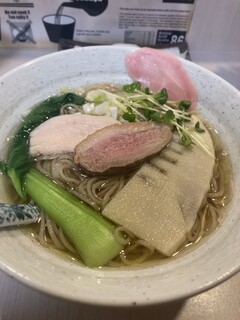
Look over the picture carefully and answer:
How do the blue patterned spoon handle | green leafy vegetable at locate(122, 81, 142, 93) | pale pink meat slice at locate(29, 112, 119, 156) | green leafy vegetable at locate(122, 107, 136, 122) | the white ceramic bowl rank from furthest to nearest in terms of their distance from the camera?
green leafy vegetable at locate(122, 81, 142, 93) < green leafy vegetable at locate(122, 107, 136, 122) < pale pink meat slice at locate(29, 112, 119, 156) < the blue patterned spoon handle < the white ceramic bowl

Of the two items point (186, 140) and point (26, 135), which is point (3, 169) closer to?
point (26, 135)

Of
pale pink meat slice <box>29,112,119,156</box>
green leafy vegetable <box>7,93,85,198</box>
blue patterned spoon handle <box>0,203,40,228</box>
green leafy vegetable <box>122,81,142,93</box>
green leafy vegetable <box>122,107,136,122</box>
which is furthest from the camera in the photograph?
green leafy vegetable <box>122,81,142,93</box>

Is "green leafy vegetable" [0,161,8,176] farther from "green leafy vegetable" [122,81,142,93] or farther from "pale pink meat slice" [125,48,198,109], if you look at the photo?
"pale pink meat slice" [125,48,198,109]

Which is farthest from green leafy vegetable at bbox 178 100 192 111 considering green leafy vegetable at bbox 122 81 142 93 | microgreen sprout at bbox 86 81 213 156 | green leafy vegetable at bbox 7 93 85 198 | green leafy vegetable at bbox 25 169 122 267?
green leafy vegetable at bbox 25 169 122 267

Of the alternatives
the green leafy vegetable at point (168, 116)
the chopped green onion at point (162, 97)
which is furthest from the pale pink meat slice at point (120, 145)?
the chopped green onion at point (162, 97)

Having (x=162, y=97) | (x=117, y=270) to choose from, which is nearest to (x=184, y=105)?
(x=162, y=97)

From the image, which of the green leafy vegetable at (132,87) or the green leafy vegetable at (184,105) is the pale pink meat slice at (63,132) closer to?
the green leafy vegetable at (132,87)
